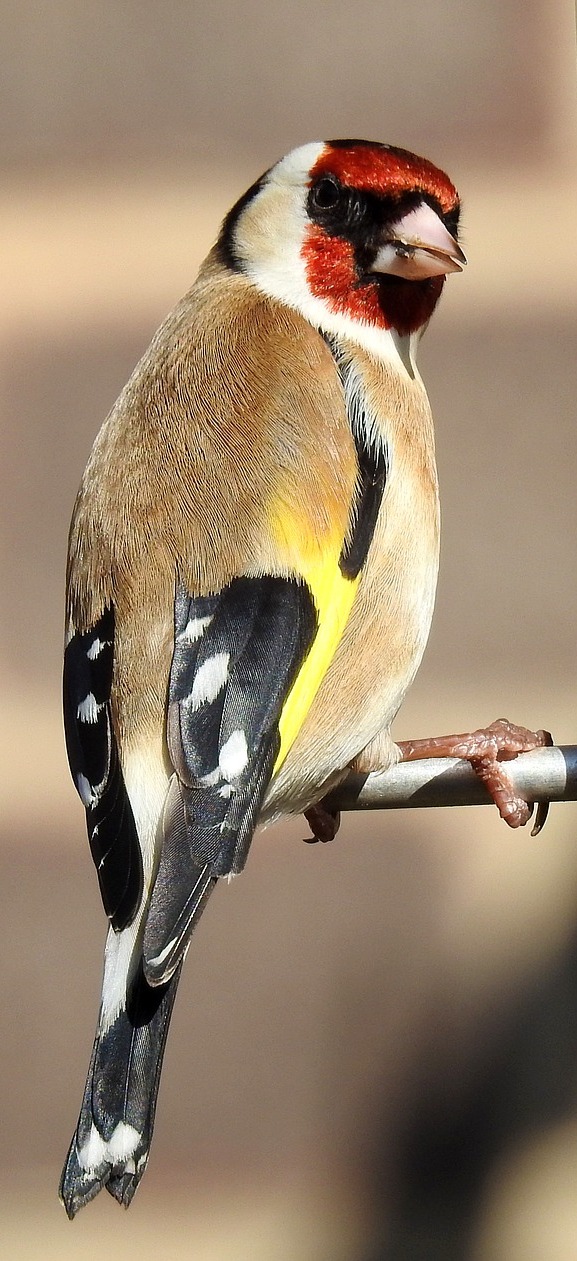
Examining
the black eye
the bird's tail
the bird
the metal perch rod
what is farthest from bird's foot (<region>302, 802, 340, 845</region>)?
the black eye

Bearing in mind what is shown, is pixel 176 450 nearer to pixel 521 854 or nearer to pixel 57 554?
pixel 57 554

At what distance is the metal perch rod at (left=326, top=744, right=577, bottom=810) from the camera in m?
0.80

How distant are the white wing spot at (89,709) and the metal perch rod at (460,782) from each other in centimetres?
17

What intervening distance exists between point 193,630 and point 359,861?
671mm

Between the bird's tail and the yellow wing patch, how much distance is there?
0.50ft

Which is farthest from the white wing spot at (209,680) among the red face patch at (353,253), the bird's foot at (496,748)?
the red face patch at (353,253)

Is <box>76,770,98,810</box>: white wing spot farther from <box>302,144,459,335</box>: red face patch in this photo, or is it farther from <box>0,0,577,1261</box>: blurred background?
<box>0,0,577,1261</box>: blurred background

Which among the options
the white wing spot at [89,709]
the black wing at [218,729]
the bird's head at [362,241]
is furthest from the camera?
the bird's head at [362,241]

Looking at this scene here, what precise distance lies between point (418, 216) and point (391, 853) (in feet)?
2.24

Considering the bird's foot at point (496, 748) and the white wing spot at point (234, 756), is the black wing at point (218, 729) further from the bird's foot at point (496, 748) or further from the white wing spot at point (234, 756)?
the bird's foot at point (496, 748)

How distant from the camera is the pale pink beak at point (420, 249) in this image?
3.19 feet

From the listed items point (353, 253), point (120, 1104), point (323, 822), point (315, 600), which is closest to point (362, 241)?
point (353, 253)

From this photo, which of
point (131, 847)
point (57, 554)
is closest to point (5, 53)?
point (57, 554)

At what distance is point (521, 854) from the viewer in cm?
147
